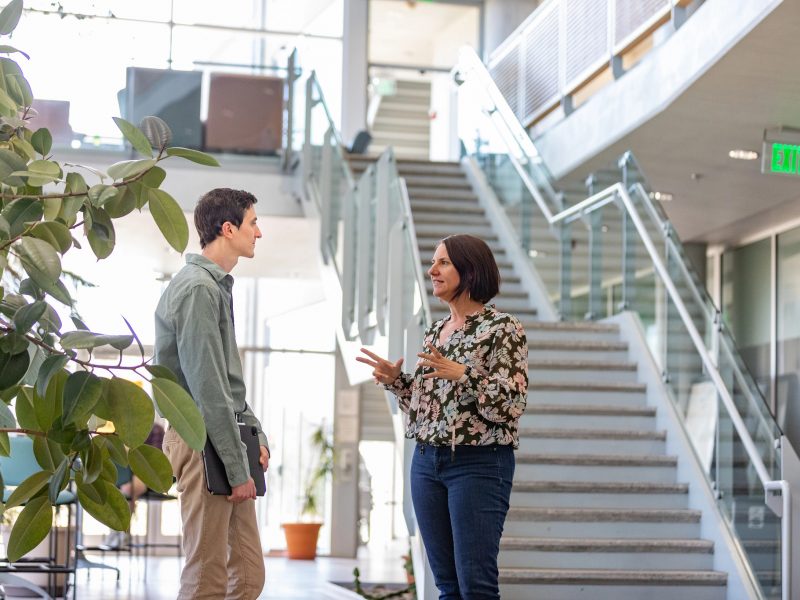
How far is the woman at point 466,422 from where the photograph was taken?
3408mm

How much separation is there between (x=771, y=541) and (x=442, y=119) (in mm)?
13650

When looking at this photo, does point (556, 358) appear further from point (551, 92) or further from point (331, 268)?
point (551, 92)

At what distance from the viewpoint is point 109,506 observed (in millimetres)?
1616

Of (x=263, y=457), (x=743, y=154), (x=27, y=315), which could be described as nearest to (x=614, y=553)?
(x=263, y=457)

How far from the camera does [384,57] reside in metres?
19.0

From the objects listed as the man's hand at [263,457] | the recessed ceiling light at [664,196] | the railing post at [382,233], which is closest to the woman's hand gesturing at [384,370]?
the man's hand at [263,457]

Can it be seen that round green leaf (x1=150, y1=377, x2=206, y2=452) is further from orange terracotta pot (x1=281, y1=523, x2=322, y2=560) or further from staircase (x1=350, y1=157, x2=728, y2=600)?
orange terracotta pot (x1=281, y1=523, x2=322, y2=560)

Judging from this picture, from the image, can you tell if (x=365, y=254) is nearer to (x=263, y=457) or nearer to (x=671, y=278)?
(x=671, y=278)

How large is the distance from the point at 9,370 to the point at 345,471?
41.9 feet

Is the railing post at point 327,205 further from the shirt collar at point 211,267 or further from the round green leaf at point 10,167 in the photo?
the round green leaf at point 10,167

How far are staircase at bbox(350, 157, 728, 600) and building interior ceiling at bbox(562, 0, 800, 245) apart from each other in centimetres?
177

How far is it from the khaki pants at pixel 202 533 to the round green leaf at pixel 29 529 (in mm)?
1426

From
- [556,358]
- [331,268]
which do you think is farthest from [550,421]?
[331,268]

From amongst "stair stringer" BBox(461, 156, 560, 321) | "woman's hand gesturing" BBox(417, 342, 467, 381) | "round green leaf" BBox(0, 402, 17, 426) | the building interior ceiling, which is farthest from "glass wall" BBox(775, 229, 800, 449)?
"round green leaf" BBox(0, 402, 17, 426)
